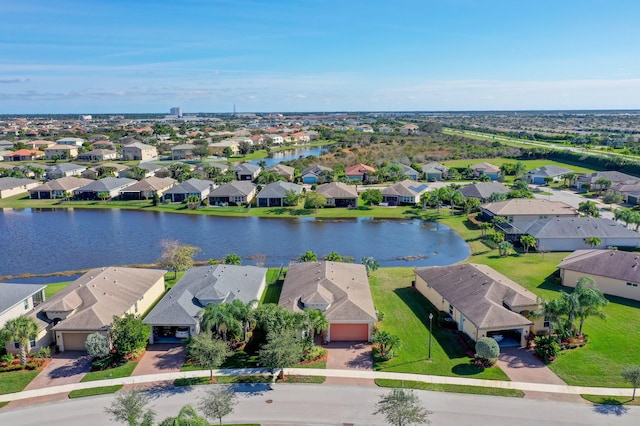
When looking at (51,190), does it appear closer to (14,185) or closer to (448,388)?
(14,185)

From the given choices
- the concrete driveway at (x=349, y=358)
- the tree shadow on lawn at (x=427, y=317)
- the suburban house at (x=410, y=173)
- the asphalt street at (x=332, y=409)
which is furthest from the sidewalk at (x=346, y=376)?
the suburban house at (x=410, y=173)

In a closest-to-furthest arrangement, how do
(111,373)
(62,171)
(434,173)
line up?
(111,373), (434,173), (62,171)

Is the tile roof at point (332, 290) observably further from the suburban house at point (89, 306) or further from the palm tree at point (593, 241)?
the palm tree at point (593, 241)

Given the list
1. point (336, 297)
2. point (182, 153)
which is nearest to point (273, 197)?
point (336, 297)

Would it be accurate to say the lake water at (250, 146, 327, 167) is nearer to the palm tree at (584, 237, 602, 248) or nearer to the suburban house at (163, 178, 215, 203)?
the suburban house at (163, 178, 215, 203)

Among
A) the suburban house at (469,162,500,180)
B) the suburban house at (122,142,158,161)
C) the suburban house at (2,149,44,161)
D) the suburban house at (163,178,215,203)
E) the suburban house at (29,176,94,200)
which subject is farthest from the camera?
the suburban house at (122,142,158,161)

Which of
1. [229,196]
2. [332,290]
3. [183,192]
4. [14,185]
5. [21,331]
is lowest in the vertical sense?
[332,290]

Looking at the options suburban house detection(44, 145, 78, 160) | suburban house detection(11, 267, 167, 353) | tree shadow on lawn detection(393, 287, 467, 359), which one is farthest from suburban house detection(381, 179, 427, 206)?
suburban house detection(44, 145, 78, 160)
